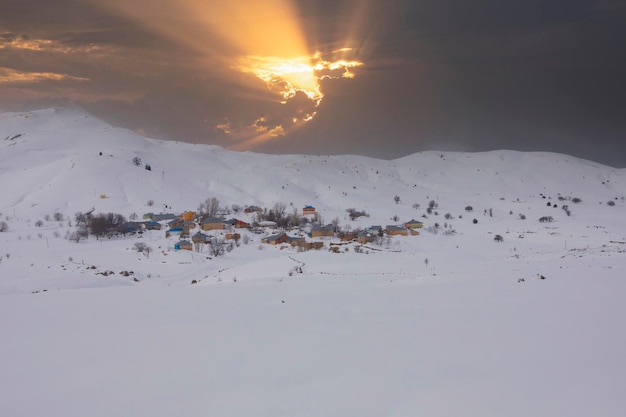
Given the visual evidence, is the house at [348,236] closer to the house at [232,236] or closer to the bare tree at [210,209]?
the house at [232,236]

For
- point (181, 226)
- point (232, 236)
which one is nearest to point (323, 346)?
point (232, 236)

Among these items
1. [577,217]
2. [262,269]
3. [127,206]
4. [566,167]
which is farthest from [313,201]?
[566,167]

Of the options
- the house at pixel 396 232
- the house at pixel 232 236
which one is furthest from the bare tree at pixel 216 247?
the house at pixel 396 232

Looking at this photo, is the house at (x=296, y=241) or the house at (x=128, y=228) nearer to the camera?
the house at (x=296, y=241)

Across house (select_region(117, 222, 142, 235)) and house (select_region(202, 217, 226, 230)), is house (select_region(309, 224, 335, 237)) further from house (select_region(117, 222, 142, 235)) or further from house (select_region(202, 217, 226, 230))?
house (select_region(117, 222, 142, 235))

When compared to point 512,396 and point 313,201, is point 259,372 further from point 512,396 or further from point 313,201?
point 313,201

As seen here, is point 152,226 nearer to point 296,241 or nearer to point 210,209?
point 210,209

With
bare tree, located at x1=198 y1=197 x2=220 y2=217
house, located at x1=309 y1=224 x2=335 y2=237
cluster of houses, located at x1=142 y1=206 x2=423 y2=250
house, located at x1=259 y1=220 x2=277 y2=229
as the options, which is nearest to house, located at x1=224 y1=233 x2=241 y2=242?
cluster of houses, located at x1=142 y1=206 x2=423 y2=250
